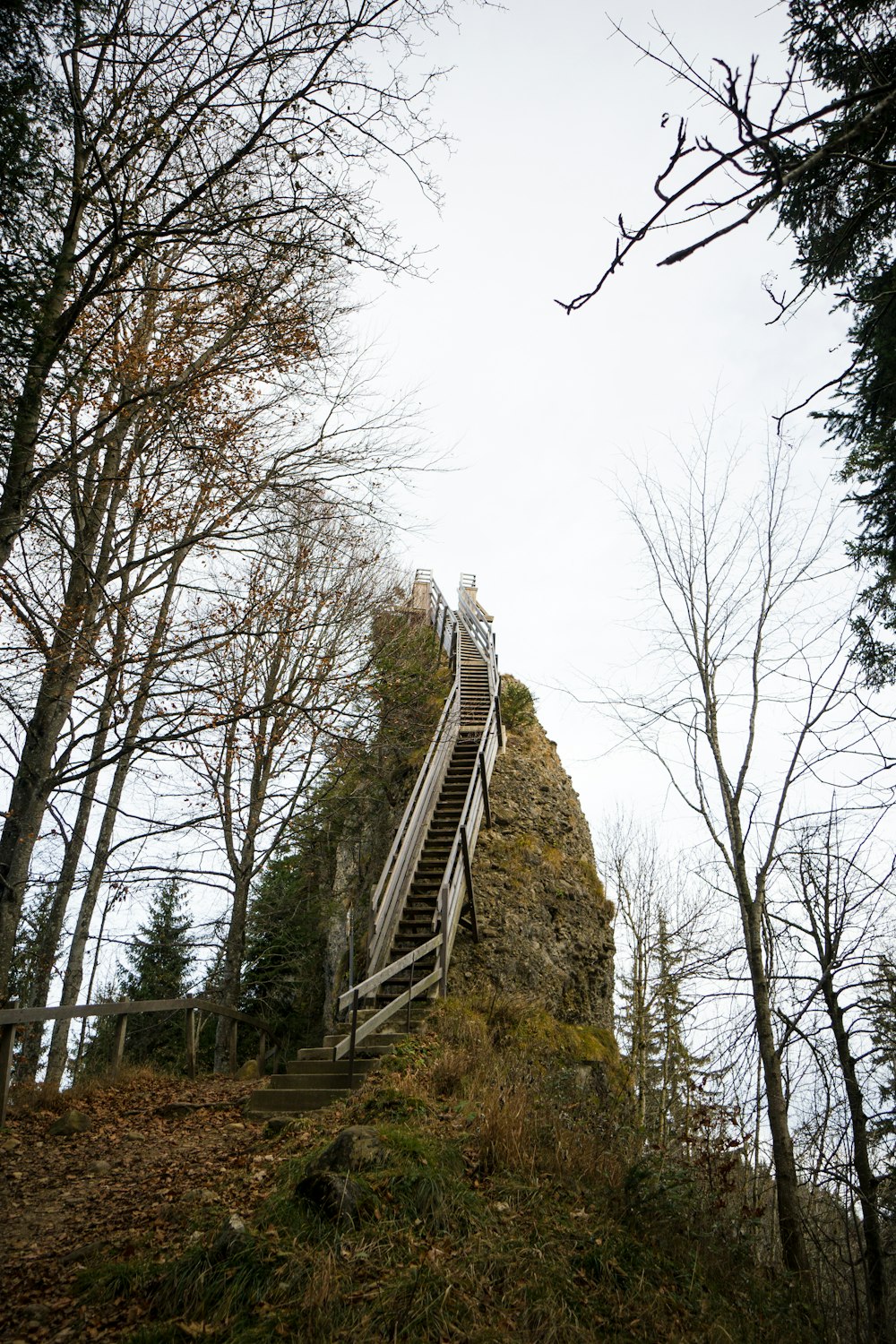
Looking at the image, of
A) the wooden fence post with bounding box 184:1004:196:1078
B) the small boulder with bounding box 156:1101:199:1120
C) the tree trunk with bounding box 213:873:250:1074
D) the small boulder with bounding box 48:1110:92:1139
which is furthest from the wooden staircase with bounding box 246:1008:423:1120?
the tree trunk with bounding box 213:873:250:1074

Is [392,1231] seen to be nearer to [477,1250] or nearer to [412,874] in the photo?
[477,1250]

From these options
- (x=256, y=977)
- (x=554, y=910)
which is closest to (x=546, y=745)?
(x=554, y=910)

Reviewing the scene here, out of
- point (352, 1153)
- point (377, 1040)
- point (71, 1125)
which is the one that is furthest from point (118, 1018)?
point (352, 1153)

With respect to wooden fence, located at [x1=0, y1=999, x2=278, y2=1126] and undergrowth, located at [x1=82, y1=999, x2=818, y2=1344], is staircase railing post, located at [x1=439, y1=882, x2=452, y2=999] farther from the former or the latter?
wooden fence, located at [x1=0, y1=999, x2=278, y2=1126]

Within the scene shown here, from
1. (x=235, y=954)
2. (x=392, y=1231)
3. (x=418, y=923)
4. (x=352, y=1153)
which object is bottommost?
(x=392, y=1231)

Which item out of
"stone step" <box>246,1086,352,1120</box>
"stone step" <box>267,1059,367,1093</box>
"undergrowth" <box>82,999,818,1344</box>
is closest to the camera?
"undergrowth" <box>82,999,818,1344</box>

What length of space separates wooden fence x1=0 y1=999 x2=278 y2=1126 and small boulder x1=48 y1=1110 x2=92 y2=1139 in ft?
1.57

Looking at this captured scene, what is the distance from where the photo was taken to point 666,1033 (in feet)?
58.4

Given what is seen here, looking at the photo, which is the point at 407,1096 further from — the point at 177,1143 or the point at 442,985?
the point at 442,985

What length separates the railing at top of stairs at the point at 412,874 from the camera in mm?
9156

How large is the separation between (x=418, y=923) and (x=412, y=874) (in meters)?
0.90

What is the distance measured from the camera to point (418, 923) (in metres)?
12.3

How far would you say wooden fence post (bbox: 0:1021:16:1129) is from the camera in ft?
24.7

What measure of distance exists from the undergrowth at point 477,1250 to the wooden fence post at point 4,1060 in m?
2.67
